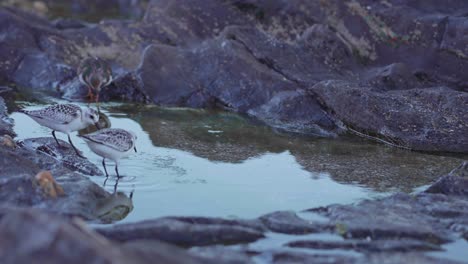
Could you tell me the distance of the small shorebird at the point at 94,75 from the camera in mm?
12406

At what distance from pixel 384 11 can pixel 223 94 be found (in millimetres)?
3261

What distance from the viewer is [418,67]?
1258cm

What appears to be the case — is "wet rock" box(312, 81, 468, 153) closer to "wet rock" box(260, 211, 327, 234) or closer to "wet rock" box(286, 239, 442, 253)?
"wet rock" box(260, 211, 327, 234)

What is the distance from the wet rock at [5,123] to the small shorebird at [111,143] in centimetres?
199

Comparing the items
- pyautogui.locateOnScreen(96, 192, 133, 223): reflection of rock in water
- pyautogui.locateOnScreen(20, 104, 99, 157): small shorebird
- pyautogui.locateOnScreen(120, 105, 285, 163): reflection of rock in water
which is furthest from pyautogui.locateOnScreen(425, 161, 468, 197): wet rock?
pyautogui.locateOnScreen(20, 104, 99, 157): small shorebird

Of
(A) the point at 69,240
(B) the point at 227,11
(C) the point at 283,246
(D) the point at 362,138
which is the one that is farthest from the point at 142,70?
(A) the point at 69,240

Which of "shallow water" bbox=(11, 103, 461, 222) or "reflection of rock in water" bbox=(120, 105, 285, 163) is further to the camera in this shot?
"reflection of rock in water" bbox=(120, 105, 285, 163)

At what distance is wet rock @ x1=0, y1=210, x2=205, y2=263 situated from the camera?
4.20 metres

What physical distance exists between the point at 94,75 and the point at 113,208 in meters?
5.81

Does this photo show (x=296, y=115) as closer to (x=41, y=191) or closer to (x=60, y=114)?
(x=60, y=114)

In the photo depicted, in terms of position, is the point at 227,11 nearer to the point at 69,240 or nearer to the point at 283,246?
the point at 283,246

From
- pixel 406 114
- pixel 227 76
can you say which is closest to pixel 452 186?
pixel 406 114

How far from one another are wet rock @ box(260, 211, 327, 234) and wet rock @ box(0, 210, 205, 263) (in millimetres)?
1938

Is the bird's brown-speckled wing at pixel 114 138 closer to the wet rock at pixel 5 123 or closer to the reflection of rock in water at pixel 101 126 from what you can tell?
the wet rock at pixel 5 123
